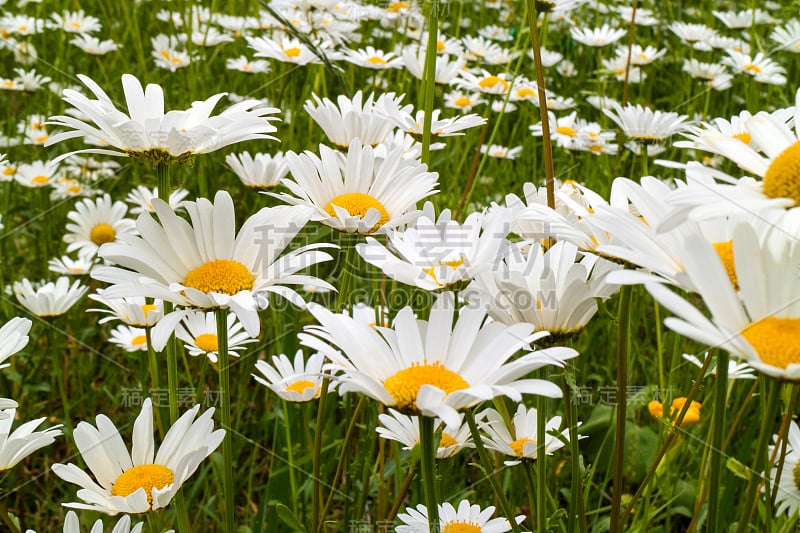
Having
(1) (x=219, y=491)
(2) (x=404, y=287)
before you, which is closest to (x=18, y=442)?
(1) (x=219, y=491)

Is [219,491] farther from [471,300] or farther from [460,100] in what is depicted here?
[460,100]

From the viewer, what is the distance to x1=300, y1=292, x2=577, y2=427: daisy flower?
0.80m

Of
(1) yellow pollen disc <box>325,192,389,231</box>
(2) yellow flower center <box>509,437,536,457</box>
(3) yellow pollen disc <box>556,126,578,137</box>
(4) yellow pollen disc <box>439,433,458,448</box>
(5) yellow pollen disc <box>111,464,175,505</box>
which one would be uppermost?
(3) yellow pollen disc <box>556,126,578,137</box>

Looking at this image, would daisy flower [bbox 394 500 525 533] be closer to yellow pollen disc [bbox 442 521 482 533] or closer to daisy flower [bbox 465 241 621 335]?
yellow pollen disc [bbox 442 521 482 533]

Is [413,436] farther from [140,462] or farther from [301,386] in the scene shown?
[140,462]

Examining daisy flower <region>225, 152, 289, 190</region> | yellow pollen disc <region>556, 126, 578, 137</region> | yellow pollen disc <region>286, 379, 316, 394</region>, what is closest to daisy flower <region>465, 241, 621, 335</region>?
yellow pollen disc <region>286, 379, 316, 394</region>

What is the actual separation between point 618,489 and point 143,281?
0.71 meters

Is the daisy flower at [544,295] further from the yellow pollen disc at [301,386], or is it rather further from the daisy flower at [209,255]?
the yellow pollen disc at [301,386]

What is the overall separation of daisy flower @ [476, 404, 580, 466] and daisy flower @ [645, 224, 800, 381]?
15.7 inches

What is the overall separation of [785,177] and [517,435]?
0.74m

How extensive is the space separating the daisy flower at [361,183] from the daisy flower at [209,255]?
0.15 meters

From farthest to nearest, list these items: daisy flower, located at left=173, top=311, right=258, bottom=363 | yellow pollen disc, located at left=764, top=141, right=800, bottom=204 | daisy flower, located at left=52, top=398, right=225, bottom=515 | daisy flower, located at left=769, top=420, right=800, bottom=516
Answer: daisy flower, located at left=173, top=311, right=258, bottom=363 → daisy flower, located at left=769, top=420, right=800, bottom=516 → daisy flower, located at left=52, top=398, right=225, bottom=515 → yellow pollen disc, located at left=764, top=141, right=800, bottom=204

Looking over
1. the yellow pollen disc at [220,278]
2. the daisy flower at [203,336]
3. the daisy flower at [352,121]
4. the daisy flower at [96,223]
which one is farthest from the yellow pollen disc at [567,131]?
the yellow pollen disc at [220,278]

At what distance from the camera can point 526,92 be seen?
3.03 metres
